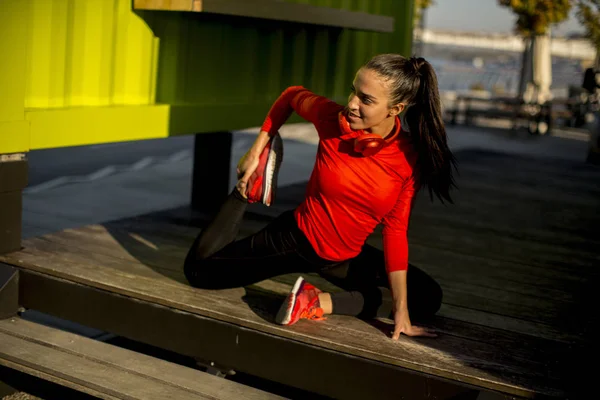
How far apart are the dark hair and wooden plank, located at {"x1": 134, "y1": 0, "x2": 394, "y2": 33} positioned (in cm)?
170

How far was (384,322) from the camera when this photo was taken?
3855 mm

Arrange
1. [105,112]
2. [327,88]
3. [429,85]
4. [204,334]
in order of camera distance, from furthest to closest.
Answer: [327,88] → [105,112] → [204,334] → [429,85]

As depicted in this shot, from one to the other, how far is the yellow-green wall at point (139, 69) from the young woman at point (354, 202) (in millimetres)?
1130

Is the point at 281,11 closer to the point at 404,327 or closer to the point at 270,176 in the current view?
the point at 270,176

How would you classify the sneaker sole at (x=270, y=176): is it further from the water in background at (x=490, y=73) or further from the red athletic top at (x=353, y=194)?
the water in background at (x=490, y=73)

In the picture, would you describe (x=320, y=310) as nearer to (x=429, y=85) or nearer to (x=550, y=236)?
(x=429, y=85)

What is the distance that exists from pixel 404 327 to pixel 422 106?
88cm

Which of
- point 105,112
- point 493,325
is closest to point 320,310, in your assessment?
point 493,325

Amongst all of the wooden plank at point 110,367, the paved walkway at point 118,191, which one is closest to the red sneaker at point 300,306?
the wooden plank at point 110,367

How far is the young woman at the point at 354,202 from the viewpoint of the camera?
3.53m

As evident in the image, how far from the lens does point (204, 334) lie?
3.84 metres

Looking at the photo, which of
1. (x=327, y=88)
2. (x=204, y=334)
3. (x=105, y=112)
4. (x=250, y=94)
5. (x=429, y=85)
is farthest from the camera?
(x=327, y=88)

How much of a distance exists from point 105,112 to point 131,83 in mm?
361

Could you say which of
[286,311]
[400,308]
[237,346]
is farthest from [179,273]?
[400,308]
